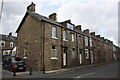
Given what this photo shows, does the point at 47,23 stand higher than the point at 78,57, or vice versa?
the point at 47,23

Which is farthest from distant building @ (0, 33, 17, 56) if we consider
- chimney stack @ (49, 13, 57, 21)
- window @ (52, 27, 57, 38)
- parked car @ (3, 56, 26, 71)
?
window @ (52, 27, 57, 38)

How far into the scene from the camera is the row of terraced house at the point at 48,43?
16.2m

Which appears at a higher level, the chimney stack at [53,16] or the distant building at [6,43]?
the chimney stack at [53,16]

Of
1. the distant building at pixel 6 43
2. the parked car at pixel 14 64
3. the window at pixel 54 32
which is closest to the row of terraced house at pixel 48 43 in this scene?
the window at pixel 54 32

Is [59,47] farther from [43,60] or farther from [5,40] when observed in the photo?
[5,40]

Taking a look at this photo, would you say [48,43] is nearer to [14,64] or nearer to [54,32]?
[54,32]

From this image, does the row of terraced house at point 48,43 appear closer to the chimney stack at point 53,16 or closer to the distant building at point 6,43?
the chimney stack at point 53,16

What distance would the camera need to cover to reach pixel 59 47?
1828cm

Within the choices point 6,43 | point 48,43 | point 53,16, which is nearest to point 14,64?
point 48,43

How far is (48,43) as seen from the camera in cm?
1664

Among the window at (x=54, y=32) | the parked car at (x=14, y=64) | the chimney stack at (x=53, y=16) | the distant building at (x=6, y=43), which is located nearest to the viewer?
the parked car at (x=14, y=64)

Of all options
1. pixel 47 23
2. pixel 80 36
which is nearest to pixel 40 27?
pixel 47 23

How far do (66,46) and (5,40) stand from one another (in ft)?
92.6

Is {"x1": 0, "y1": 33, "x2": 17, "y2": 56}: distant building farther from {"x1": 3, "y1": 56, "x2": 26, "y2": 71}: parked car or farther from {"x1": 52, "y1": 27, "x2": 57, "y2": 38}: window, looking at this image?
{"x1": 52, "y1": 27, "x2": 57, "y2": 38}: window
